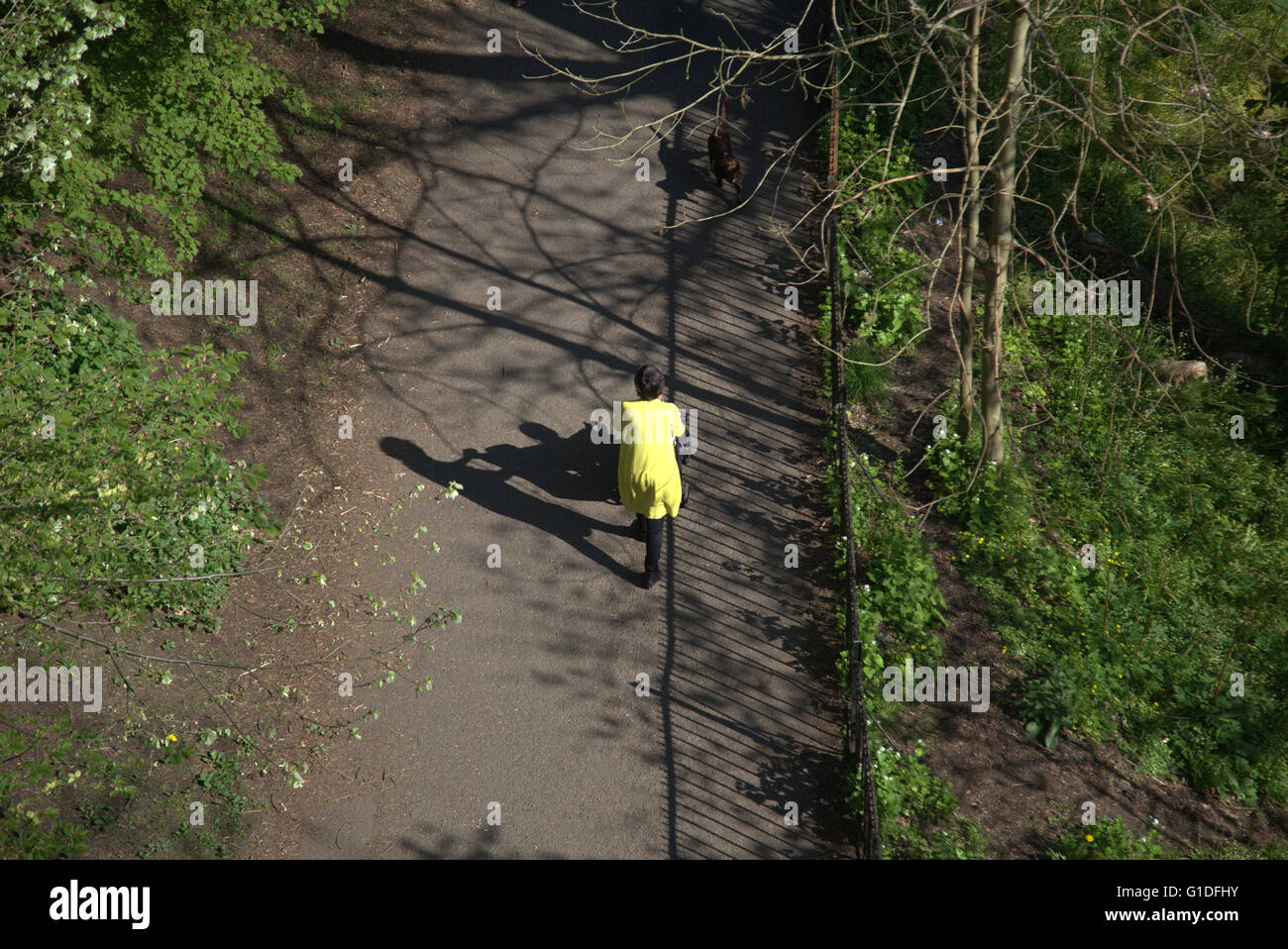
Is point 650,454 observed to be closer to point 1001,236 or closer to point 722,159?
point 1001,236

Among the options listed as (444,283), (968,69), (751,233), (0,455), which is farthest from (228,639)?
(968,69)

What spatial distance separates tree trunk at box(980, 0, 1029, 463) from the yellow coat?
3.00 metres

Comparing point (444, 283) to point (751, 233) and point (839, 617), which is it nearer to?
point (751, 233)

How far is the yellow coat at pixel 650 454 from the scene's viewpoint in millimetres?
6973

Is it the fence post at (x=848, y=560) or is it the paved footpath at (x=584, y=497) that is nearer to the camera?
the fence post at (x=848, y=560)

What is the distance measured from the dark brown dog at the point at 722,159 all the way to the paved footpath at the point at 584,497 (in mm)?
283

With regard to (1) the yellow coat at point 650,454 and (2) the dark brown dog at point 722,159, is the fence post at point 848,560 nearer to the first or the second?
(2) the dark brown dog at point 722,159

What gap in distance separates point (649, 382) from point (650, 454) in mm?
568

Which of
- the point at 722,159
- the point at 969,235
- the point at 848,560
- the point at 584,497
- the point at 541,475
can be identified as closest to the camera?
the point at 848,560

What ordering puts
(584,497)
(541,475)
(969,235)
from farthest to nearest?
(541,475) < (584,497) < (969,235)

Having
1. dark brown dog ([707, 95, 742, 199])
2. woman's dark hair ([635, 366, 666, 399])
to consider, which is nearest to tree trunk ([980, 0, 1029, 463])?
woman's dark hair ([635, 366, 666, 399])

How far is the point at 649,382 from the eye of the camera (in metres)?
7.02

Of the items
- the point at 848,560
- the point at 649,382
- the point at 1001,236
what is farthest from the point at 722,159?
the point at 848,560

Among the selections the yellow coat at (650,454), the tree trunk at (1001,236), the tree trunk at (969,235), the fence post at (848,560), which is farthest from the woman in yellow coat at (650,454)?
the tree trunk at (1001,236)
